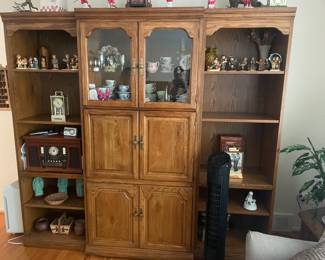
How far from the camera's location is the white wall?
85.1 inches

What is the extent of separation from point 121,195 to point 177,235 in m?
0.54

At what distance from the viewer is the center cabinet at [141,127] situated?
6.12 feet

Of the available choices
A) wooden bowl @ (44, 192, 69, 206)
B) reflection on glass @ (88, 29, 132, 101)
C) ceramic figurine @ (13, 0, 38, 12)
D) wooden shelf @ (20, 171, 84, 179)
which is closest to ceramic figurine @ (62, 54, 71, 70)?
reflection on glass @ (88, 29, 132, 101)

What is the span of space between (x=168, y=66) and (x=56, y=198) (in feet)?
4.91

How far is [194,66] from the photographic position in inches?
73.0

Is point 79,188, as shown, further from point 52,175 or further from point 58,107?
point 58,107

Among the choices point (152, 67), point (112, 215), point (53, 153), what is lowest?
point (112, 215)

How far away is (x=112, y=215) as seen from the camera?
2.17 meters

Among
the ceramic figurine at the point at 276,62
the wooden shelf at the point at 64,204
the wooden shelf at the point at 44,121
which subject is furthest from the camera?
the wooden shelf at the point at 64,204

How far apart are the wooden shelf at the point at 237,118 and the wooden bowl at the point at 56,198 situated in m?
1.40

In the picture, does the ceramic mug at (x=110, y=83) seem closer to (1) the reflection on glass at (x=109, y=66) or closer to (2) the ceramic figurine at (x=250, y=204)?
(1) the reflection on glass at (x=109, y=66)

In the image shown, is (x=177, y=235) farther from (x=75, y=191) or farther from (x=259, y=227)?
(x=75, y=191)

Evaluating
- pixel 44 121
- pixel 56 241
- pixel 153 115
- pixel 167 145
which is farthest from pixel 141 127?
pixel 56 241

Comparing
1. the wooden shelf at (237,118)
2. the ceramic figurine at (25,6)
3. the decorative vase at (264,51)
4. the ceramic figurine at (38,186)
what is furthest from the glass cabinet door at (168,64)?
the ceramic figurine at (38,186)
